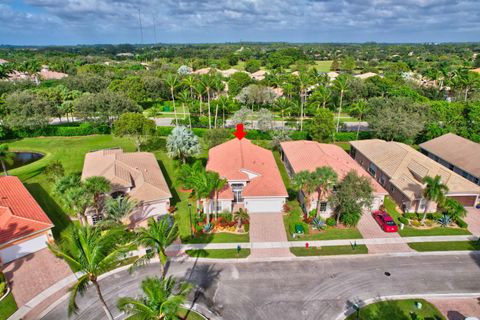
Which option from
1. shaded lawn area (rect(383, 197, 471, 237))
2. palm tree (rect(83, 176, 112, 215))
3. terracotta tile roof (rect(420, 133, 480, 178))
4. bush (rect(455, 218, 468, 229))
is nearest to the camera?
palm tree (rect(83, 176, 112, 215))

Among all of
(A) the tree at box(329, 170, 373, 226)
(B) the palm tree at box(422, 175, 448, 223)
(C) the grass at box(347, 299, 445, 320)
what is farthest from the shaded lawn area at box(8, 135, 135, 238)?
(B) the palm tree at box(422, 175, 448, 223)

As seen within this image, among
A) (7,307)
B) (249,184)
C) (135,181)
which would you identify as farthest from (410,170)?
(7,307)

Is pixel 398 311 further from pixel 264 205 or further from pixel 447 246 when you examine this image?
pixel 264 205

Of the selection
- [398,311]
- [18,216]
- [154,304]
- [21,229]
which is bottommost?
[398,311]

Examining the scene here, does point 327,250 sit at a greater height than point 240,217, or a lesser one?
lesser

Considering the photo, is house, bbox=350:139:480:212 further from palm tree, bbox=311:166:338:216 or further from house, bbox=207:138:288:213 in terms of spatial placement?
house, bbox=207:138:288:213

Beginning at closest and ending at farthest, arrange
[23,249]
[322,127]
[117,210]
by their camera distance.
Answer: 1. [23,249]
2. [117,210]
3. [322,127]
